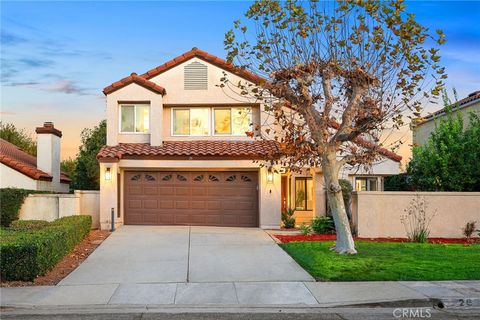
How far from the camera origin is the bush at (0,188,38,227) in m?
21.8

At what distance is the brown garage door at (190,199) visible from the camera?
22812 millimetres

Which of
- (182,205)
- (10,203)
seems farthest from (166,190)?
(10,203)

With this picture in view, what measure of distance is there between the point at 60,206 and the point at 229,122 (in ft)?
25.1

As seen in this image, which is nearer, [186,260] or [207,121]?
[186,260]

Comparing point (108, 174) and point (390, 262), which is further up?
point (108, 174)

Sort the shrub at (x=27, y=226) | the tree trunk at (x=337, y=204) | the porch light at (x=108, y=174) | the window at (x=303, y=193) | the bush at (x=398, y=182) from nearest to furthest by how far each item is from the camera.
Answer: the tree trunk at (x=337, y=204) → the shrub at (x=27, y=226) → the porch light at (x=108, y=174) → the bush at (x=398, y=182) → the window at (x=303, y=193)

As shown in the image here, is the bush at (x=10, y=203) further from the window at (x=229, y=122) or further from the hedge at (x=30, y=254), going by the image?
the hedge at (x=30, y=254)

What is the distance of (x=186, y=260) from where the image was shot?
14.6 m

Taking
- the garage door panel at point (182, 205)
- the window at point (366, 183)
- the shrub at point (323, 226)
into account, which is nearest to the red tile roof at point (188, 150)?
the garage door panel at point (182, 205)

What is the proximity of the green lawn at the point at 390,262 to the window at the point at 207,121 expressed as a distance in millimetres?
8645

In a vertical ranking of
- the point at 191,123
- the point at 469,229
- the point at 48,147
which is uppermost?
the point at 191,123

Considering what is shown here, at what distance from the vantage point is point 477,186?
2181cm

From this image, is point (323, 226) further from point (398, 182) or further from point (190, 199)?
point (398, 182)

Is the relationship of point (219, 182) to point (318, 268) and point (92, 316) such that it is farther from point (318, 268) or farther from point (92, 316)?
point (92, 316)
